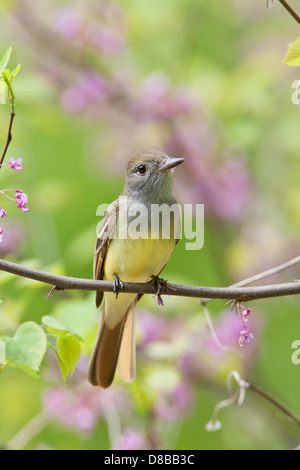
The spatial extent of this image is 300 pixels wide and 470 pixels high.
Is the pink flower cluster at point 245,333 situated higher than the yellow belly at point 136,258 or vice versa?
the yellow belly at point 136,258

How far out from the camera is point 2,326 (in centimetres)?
285

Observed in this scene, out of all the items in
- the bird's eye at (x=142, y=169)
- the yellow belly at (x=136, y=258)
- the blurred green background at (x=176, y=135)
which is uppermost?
the blurred green background at (x=176, y=135)

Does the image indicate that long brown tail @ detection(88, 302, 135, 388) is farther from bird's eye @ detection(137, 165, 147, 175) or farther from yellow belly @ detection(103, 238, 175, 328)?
bird's eye @ detection(137, 165, 147, 175)

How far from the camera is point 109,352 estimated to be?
10.3 feet

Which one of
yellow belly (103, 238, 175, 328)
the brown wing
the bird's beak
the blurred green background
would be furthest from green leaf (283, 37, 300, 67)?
the blurred green background

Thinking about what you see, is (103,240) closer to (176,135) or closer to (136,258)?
(136,258)

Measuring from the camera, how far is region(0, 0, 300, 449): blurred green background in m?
3.76

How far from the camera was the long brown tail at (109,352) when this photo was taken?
2.99 metres

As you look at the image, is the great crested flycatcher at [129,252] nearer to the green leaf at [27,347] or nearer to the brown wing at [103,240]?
the brown wing at [103,240]

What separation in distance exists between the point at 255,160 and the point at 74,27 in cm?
146

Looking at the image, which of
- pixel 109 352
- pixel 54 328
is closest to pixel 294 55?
pixel 54 328

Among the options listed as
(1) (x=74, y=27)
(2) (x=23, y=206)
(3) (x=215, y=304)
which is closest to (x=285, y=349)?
(3) (x=215, y=304)

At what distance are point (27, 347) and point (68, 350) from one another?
133mm

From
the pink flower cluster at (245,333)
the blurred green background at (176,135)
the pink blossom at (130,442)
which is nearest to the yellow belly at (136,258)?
the blurred green background at (176,135)
